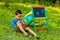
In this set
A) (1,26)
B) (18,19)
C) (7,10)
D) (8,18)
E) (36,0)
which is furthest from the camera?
(36,0)

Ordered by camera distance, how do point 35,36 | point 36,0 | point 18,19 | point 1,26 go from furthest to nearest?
1. point 36,0
2. point 1,26
3. point 18,19
4. point 35,36

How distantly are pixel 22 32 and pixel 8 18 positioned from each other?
108 inches

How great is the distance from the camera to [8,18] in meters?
10.9

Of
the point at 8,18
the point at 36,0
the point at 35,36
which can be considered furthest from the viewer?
the point at 36,0

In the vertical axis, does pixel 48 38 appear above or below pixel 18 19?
below

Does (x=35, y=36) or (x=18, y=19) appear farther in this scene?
(x=18, y=19)

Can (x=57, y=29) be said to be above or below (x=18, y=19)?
below

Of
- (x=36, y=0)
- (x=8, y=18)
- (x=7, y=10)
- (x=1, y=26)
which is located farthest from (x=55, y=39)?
(x=36, y=0)

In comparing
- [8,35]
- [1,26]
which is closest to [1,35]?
[8,35]

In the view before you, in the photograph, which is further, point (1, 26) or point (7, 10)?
point (7, 10)

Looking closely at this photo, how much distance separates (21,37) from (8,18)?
125 inches

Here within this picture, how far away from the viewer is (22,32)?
834 cm

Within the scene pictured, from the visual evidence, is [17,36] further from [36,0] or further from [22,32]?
[36,0]

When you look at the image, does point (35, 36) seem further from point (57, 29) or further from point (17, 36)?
point (57, 29)
